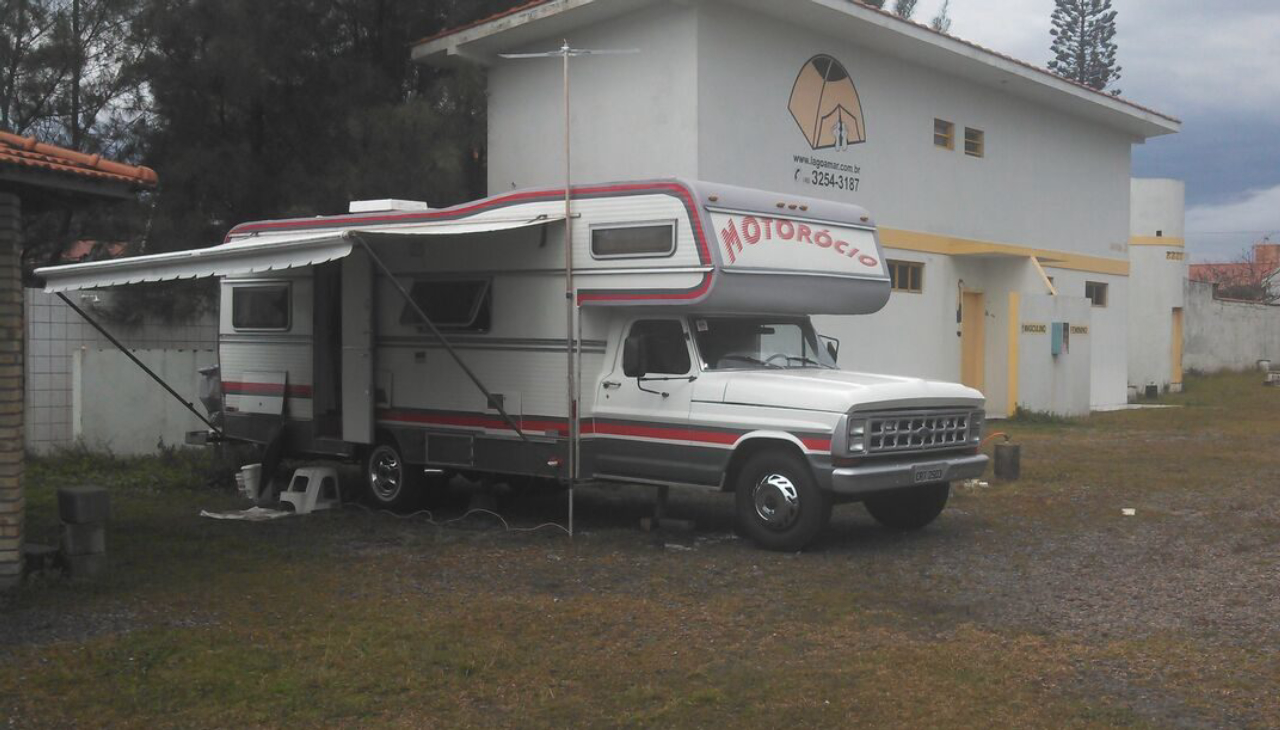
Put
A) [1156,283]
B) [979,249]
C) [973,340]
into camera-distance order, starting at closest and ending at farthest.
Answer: [979,249]
[973,340]
[1156,283]

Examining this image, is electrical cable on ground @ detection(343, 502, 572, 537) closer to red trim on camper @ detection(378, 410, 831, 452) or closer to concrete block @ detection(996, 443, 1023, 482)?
red trim on camper @ detection(378, 410, 831, 452)

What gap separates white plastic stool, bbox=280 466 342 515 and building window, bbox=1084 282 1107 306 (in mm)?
17577

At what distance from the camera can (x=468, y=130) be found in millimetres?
16797

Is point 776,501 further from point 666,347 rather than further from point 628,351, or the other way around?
point 628,351

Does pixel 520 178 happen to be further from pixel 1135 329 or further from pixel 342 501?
pixel 1135 329

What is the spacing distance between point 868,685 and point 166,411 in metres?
11.0

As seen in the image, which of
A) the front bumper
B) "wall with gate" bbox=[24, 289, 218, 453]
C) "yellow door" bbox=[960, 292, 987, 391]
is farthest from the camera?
"yellow door" bbox=[960, 292, 987, 391]

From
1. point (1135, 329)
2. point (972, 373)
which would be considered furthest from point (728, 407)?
point (1135, 329)

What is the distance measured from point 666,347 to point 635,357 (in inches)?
10.7

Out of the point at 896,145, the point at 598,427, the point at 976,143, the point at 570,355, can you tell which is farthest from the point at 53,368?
the point at 976,143

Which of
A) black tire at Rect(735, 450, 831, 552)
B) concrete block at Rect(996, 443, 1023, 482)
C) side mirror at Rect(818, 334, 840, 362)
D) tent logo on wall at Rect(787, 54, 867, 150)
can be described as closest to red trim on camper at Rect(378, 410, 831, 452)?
black tire at Rect(735, 450, 831, 552)

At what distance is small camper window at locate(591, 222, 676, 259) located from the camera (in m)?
10.2

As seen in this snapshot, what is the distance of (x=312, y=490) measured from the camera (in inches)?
480

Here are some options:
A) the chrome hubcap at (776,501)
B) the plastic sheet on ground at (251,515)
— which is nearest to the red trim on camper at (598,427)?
the chrome hubcap at (776,501)
